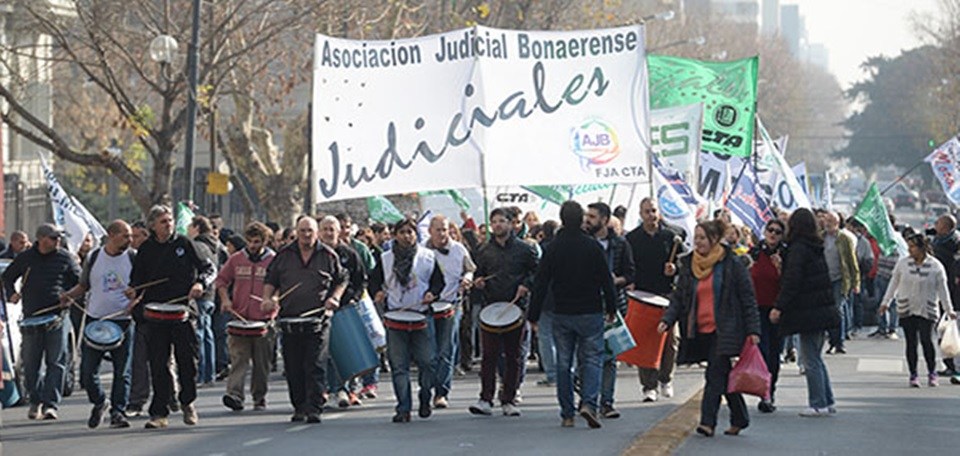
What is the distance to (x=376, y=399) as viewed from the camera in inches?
669

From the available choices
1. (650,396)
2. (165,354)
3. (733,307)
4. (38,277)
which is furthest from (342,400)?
(733,307)

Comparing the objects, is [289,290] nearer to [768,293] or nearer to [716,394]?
[716,394]

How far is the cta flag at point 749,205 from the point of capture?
2552cm

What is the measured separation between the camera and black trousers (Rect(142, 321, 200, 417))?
1438 cm

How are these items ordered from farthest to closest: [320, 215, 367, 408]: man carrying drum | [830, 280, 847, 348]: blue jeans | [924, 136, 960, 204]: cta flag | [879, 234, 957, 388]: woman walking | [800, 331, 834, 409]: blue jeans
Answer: [924, 136, 960, 204]: cta flag, [830, 280, 847, 348]: blue jeans, [879, 234, 957, 388]: woman walking, [320, 215, 367, 408]: man carrying drum, [800, 331, 834, 409]: blue jeans

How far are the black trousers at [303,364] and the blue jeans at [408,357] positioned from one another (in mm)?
541

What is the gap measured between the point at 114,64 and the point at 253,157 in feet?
17.5

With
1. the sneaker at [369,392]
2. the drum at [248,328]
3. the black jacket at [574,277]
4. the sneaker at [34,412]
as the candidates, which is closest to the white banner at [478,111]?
the sneaker at [369,392]

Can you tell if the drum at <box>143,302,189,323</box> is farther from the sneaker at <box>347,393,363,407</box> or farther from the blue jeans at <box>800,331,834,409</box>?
the blue jeans at <box>800,331,834,409</box>

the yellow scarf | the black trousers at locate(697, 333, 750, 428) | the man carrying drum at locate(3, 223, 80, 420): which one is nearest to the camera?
the black trousers at locate(697, 333, 750, 428)

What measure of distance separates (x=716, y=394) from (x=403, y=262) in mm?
2910

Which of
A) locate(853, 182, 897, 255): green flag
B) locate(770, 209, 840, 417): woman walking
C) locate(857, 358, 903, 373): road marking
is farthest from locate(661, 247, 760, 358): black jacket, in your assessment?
locate(853, 182, 897, 255): green flag

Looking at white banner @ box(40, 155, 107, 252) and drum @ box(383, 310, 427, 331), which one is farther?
white banner @ box(40, 155, 107, 252)

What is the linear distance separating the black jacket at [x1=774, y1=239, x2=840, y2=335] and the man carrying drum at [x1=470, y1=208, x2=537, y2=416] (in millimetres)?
1993
